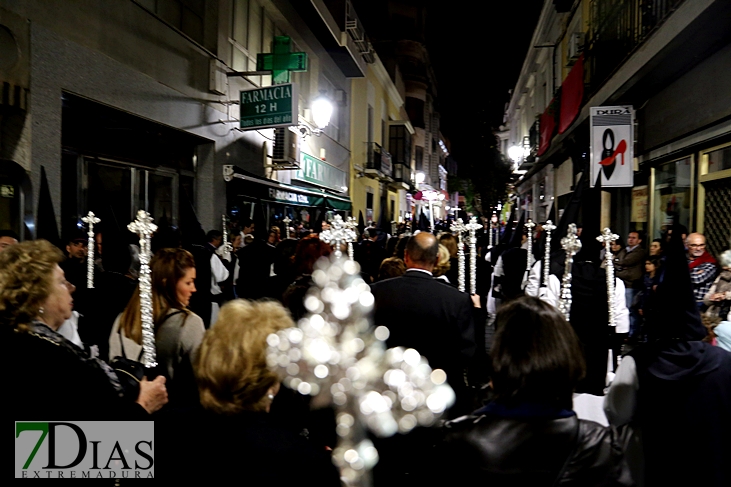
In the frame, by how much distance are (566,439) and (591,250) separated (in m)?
3.69

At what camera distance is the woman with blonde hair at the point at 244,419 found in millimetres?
1702

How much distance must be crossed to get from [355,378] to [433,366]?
255 cm

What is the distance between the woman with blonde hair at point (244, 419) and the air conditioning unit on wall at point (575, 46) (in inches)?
575

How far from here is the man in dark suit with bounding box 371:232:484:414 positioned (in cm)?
384

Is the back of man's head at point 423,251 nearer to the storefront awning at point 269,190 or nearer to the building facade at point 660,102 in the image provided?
the building facade at point 660,102

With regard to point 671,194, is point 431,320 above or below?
below

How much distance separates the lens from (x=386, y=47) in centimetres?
4066

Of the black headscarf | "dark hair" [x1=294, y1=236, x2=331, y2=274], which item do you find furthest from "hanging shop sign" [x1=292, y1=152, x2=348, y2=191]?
the black headscarf

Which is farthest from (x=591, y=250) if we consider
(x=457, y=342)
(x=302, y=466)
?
(x=302, y=466)

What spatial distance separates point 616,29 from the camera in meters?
11.3

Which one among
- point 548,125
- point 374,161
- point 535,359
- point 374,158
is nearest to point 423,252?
point 535,359

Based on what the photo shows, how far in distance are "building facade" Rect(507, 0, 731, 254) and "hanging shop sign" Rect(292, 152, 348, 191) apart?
7893 millimetres

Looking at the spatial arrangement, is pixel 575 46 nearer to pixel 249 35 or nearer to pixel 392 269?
pixel 249 35

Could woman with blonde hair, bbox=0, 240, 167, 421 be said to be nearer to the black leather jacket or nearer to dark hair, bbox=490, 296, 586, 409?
the black leather jacket
